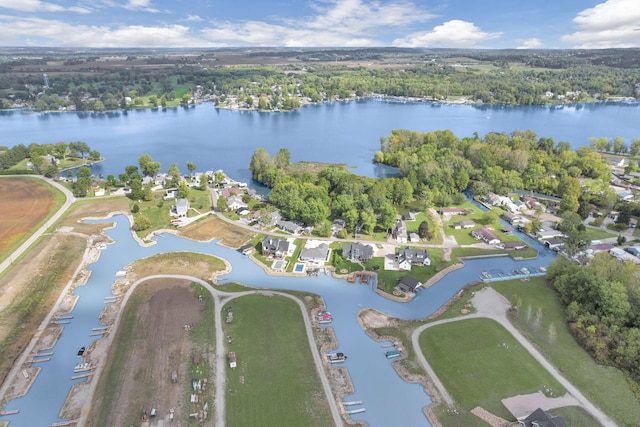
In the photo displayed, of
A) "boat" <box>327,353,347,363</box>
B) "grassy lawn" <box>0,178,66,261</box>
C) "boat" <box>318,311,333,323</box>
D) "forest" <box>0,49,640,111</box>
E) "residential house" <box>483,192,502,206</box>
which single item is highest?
"forest" <box>0,49,640,111</box>

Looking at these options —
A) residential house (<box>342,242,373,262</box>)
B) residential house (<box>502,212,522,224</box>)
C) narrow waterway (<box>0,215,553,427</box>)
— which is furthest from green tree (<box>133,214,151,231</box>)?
residential house (<box>502,212,522,224</box>)

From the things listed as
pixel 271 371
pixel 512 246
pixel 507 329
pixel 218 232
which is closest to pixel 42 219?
pixel 218 232

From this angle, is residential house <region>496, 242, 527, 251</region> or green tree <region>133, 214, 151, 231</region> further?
green tree <region>133, 214, 151, 231</region>

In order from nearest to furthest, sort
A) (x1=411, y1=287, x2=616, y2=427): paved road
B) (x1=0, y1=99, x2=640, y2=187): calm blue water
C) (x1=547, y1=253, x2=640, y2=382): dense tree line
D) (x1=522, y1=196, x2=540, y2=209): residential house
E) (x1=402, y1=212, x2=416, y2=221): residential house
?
(x1=411, y1=287, x2=616, y2=427): paved road → (x1=547, y1=253, x2=640, y2=382): dense tree line → (x1=402, y1=212, x2=416, y2=221): residential house → (x1=522, y1=196, x2=540, y2=209): residential house → (x1=0, y1=99, x2=640, y2=187): calm blue water

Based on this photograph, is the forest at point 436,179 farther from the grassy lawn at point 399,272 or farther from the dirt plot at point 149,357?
the dirt plot at point 149,357

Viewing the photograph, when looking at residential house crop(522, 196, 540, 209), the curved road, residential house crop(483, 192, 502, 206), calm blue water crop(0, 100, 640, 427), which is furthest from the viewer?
residential house crop(483, 192, 502, 206)

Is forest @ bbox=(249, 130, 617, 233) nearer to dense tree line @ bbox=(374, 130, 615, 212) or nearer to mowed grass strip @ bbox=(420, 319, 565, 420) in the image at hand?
dense tree line @ bbox=(374, 130, 615, 212)
